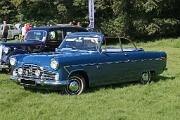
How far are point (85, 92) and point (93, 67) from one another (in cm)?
65

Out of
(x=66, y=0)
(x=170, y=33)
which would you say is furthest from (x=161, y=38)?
(x=66, y=0)

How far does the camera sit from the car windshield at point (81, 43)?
12117mm

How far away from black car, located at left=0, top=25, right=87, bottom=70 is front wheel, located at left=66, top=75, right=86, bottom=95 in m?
4.60

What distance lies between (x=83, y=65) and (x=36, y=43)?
5140 mm

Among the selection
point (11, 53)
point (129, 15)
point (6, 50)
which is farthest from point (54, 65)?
point (129, 15)

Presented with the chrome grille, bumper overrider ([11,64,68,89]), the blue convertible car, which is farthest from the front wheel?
the chrome grille

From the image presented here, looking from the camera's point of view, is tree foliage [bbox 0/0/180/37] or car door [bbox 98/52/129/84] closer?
→ car door [bbox 98/52/129/84]

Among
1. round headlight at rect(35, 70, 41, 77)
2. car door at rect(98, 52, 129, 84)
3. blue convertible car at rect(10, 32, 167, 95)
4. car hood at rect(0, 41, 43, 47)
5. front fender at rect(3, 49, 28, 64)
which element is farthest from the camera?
car hood at rect(0, 41, 43, 47)

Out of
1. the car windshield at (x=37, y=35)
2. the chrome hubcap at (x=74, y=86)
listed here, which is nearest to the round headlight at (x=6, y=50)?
the car windshield at (x=37, y=35)

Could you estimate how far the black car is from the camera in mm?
15477

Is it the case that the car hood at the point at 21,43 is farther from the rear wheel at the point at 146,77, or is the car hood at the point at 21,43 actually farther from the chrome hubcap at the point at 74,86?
the chrome hubcap at the point at 74,86

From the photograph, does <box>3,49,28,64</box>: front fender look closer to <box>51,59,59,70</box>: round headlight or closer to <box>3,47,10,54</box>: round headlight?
<box>3,47,10,54</box>: round headlight

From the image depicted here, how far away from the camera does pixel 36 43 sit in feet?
52.6

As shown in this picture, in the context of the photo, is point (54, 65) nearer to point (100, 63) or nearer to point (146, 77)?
point (100, 63)
